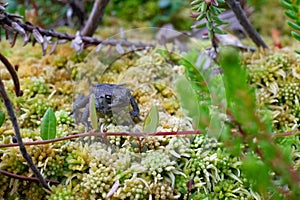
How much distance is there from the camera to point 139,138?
0.87 m

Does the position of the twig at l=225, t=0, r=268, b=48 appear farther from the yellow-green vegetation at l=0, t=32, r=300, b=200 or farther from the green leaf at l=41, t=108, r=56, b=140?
the green leaf at l=41, t=108, r=56, b=140

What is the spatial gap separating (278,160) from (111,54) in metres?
0.88

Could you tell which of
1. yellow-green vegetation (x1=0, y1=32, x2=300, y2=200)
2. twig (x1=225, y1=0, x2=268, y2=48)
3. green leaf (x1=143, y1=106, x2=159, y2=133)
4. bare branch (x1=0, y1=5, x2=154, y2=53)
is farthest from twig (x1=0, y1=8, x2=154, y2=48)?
green leaf (x1=143, y1=106, x2=159, y2=133)

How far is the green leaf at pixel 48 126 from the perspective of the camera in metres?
0.84

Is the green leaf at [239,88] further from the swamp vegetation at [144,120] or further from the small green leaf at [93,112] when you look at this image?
the small green leaf at [93,112]

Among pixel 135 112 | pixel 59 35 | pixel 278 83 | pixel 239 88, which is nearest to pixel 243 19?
pixel 278 83

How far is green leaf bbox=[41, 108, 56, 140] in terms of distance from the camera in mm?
837

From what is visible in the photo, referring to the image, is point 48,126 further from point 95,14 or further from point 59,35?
point 95,14

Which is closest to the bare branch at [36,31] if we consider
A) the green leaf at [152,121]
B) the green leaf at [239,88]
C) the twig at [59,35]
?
the twig at [59,35]

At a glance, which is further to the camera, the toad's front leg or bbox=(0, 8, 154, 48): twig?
bbox=(0, 8, 154, 48): twig

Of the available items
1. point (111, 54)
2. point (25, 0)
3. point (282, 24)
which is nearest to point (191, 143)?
point (111, 54)

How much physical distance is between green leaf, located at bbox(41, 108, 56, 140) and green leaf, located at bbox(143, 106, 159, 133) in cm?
19

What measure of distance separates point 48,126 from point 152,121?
0.22 metres

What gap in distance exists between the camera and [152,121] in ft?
2.63
